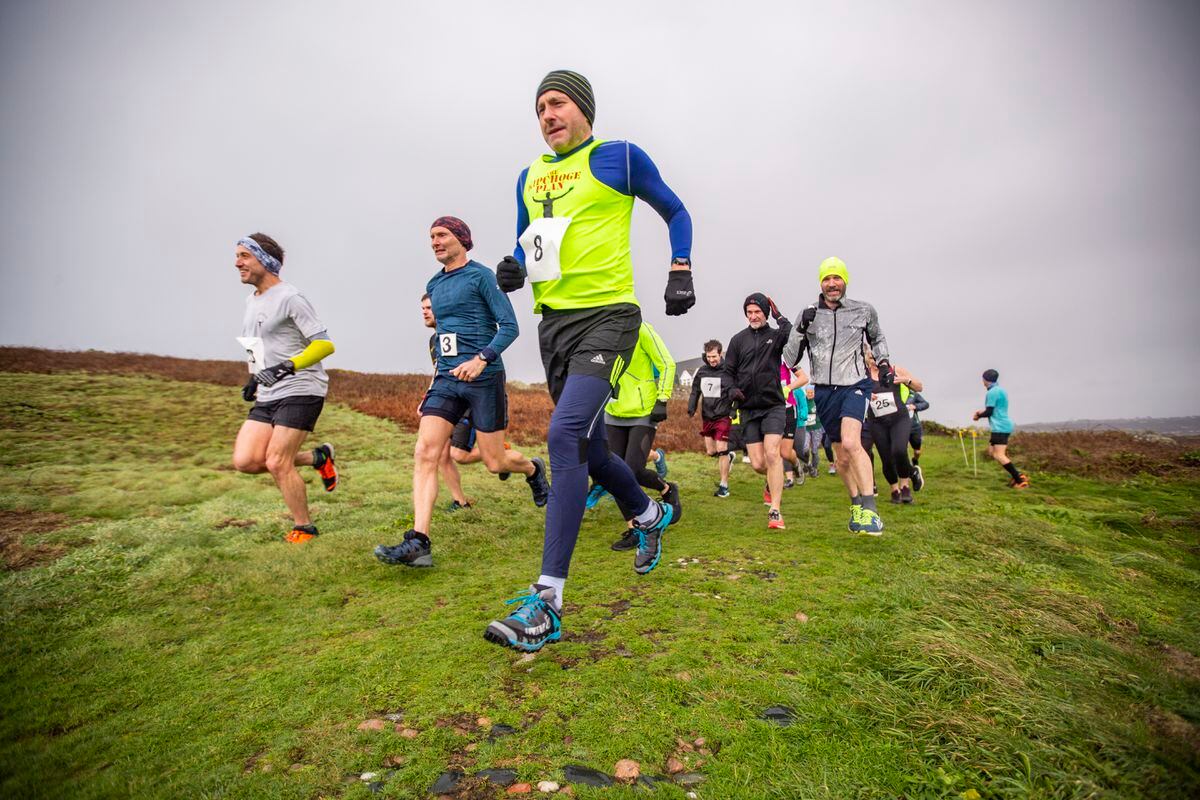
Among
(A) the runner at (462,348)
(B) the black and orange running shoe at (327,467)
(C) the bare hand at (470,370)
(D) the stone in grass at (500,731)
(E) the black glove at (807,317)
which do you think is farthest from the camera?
(B) the black and orange running shoe at (327,467)

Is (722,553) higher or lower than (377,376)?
lower

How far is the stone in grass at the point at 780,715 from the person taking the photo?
208 centimetres

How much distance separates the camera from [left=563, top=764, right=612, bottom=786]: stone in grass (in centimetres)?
180

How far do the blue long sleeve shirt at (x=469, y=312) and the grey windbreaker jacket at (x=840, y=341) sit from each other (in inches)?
124

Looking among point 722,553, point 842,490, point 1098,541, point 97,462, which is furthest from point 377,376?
point 1098,541

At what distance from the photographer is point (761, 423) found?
666 cm

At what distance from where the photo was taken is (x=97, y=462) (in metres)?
8.88

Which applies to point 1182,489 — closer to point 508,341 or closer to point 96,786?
point 508,341

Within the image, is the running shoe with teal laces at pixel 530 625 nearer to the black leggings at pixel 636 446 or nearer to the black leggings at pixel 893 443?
the black leggings at pixel 636 446

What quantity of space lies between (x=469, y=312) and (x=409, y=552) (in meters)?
2.06

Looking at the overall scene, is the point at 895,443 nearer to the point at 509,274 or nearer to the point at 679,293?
the point at 679,293

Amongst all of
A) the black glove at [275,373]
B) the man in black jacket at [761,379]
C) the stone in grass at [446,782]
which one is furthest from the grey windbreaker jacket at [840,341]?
the stone in grass at [446,782]

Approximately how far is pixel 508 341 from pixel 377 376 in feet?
71.0

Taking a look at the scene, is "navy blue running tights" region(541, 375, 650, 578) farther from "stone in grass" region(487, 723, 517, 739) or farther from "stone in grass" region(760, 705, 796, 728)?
"stone in grass" region(760, 705, 796, 728)
